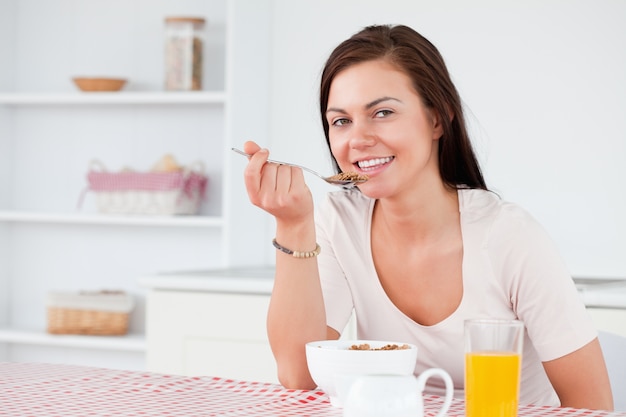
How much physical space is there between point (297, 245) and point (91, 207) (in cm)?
209

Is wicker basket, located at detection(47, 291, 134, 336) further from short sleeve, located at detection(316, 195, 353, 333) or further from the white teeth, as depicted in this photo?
the white teeth

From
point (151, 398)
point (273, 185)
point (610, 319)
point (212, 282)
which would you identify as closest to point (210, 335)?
point (212, 282)

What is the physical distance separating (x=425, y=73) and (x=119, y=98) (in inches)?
67.6

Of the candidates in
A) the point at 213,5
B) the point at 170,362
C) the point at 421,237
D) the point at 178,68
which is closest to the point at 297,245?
the point at 421,237

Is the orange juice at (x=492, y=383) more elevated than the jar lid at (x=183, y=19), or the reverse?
the jar lid at (x=183, y=19)

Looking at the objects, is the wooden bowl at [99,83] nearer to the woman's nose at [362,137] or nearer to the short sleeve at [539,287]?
the woman's nose at [362,137]

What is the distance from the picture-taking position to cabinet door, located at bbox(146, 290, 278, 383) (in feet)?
8.66

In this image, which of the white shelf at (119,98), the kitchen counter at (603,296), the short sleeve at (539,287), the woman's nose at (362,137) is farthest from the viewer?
the white shelf at (119,98)

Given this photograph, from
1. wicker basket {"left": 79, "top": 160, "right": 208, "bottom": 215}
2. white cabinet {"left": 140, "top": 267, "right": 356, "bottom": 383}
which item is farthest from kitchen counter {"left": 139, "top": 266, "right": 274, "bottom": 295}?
wicker basket {"left": 79, "top": 160, "right": 208, "bottom": 215}

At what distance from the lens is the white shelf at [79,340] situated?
318cm

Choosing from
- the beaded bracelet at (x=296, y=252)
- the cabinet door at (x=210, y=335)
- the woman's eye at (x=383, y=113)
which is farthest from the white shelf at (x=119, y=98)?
the beaded bracelet at (x=296, y=252)

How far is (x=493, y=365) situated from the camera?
1.07m

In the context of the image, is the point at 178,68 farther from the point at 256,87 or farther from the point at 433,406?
the point at 433,406

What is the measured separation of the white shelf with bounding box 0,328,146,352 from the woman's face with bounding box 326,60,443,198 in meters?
1.59
